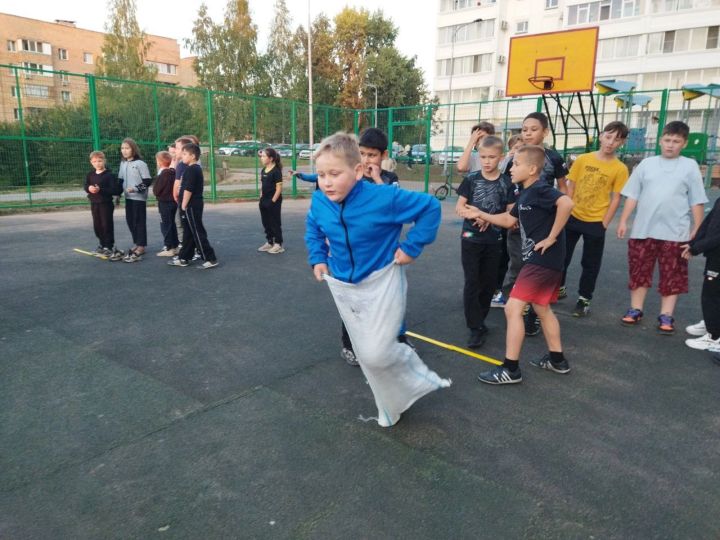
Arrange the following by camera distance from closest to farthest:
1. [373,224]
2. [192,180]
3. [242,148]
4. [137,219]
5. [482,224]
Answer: [373,224] < [482,224] < [192,180] < [137,219] < [242,148]

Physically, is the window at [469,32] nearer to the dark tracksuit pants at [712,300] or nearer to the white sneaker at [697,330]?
the white sneaker at [697,330]

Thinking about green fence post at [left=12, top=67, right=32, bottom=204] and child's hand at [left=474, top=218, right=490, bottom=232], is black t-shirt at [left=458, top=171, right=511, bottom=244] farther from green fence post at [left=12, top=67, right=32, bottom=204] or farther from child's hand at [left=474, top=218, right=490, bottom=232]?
green fence post at [left=12, top=67, right=32, bottom=204]

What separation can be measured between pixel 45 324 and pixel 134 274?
6.90ft

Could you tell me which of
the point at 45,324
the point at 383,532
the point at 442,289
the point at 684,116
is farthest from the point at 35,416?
the point at 684,116

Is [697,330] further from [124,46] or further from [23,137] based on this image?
[124,46]

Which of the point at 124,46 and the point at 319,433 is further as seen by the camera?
the point at 124,46

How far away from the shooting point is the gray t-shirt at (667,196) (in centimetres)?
466

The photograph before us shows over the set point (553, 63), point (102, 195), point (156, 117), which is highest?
point (553, 63)

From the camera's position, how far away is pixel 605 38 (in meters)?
43.4

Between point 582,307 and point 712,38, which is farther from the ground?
point 712,38

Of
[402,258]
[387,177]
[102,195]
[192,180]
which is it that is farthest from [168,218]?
[402,258]

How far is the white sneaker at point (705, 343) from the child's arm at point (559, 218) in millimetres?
1840

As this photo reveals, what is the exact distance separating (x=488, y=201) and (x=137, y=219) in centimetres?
569

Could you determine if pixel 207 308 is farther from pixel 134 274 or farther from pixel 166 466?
pixel 166 466
